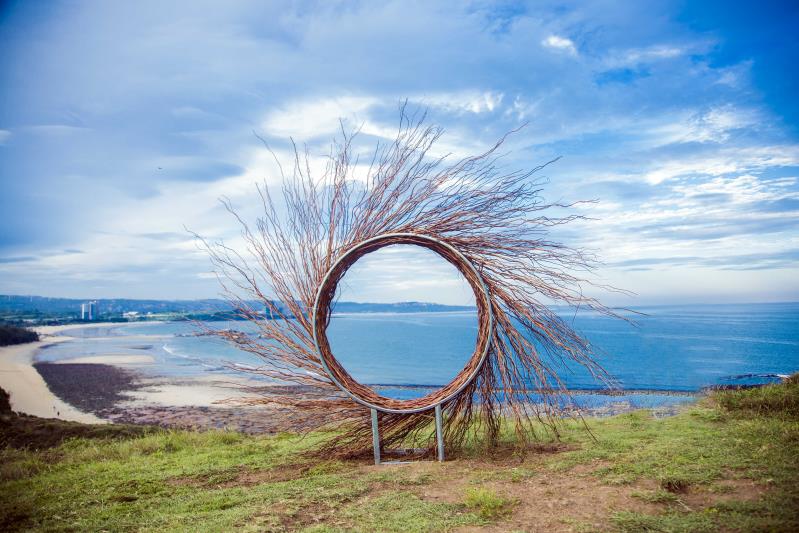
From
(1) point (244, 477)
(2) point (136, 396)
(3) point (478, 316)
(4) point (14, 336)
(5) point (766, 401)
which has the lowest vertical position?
(2) point (136, 396)

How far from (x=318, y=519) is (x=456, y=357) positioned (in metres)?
44.7

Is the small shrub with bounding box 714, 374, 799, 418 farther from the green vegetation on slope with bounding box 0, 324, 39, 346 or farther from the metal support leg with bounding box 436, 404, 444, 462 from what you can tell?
the green vegetation on slope with bounding box 0, 324, 39, 346

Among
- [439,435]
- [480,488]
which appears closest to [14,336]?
[439,435]

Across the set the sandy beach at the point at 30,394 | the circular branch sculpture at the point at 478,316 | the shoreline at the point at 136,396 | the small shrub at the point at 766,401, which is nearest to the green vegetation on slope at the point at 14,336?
the sandy beach at the point at 30,394

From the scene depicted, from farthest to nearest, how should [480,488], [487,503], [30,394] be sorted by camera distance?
1. [30,394]
2. [480,488]
3. [487,503]

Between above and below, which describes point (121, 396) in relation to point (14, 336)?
below

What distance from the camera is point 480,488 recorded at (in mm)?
4625

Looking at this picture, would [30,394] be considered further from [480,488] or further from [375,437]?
[480,488]

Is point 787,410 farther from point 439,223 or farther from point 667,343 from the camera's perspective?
point 667,343

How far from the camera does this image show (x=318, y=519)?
161 inches

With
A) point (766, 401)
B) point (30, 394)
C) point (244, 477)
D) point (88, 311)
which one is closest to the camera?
point (244, 477)

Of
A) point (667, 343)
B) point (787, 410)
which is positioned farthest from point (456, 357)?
point (787, 410)

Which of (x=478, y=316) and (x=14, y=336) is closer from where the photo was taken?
(x=478, y=316)

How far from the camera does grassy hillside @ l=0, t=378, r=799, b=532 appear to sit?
3.80 metres
